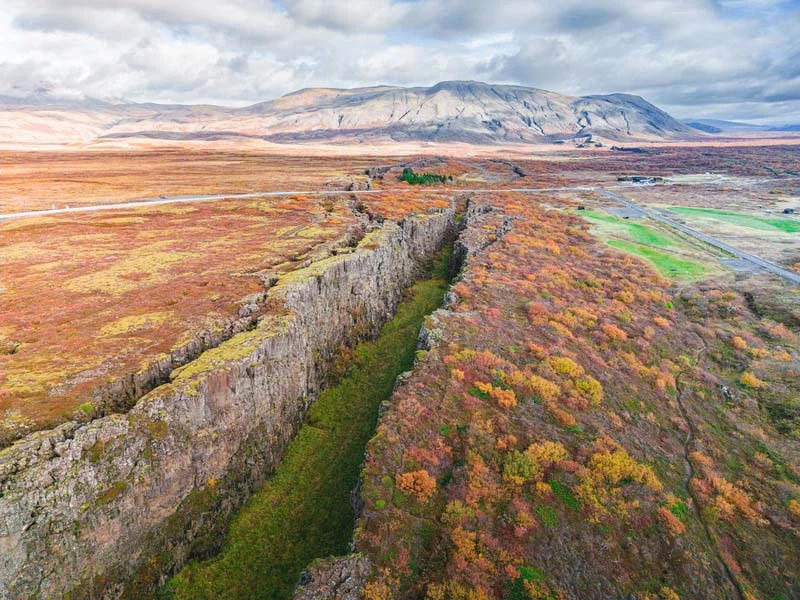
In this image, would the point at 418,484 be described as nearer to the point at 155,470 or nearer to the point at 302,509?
the point at 302,509

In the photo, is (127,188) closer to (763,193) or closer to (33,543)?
(33,543)

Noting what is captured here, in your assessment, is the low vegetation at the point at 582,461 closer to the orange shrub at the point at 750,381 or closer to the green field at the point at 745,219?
the orange shrub at the point at 750,381

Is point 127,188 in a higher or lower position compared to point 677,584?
higher

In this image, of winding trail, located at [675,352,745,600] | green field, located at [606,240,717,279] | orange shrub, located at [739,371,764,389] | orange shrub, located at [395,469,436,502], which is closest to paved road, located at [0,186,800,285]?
green field, located at [606,240,717,279]

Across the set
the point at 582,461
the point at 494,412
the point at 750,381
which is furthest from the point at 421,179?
the point at 582,461

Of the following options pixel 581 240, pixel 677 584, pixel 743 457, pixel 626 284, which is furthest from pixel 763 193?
pixel 677 584
